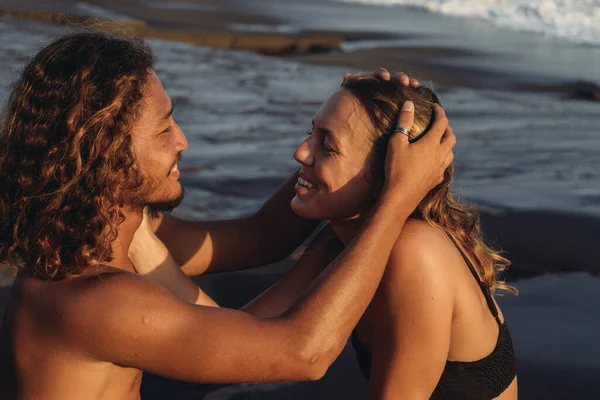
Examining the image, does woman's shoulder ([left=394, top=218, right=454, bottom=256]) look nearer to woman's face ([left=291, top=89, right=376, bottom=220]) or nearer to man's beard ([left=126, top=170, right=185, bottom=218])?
woman's face ([left=291, top=89, right=376, bottom=220])

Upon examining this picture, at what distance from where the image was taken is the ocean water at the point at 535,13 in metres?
14.4

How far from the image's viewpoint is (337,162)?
122 inches

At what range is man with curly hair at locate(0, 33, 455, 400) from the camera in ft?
8.45

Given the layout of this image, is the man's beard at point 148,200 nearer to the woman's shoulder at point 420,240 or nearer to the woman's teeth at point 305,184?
the woman's teeth at point 305,184

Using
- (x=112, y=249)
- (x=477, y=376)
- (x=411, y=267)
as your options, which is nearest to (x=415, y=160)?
(x=411, y=267)

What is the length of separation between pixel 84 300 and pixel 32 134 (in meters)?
0.54

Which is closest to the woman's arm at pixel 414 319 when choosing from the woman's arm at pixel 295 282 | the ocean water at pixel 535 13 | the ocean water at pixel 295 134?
the woman's arm at pixel 295 282

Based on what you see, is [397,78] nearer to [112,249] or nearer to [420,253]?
[420,253]

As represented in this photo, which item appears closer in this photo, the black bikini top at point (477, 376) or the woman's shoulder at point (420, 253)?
the woman's shoulder at point (420, 253)

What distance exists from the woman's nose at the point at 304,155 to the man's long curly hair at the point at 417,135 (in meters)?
0.22

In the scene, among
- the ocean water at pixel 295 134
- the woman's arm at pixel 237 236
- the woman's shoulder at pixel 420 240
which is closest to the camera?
the woman's shoulder at pixel 420 240

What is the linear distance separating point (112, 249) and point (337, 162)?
0.81 metres

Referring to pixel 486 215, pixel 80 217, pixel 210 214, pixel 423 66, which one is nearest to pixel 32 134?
pixel 80 217

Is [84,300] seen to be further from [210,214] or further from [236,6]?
[236,6]
